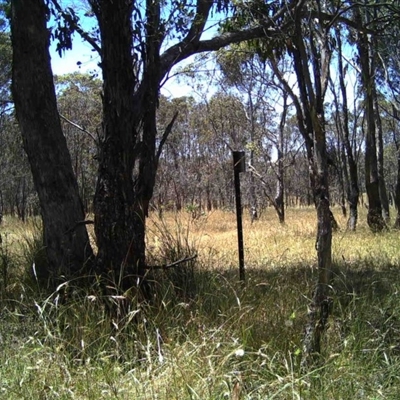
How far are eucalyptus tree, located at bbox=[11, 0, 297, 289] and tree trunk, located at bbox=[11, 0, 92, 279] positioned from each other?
0.01 metres

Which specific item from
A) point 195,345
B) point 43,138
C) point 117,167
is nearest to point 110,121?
point 117,167

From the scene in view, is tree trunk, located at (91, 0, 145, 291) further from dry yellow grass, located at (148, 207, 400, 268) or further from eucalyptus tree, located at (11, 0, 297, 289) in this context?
dry yellow grass, located at (148, 207, 400, 268)

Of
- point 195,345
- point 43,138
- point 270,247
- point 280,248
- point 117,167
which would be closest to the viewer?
point 195,345

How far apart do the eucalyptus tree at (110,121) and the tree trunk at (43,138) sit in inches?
0.4

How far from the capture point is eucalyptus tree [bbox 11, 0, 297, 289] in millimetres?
4367


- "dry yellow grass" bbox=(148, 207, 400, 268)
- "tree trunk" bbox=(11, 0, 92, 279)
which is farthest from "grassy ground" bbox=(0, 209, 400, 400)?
"dry yellow grass" bbox=(148, 207, 400, 268)

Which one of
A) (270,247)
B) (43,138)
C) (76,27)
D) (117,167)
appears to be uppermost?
(76,27)

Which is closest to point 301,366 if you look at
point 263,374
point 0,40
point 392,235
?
point 263,374

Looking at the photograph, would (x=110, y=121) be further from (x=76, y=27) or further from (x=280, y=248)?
(x=280, y=248)

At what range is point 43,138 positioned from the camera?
5.34 m

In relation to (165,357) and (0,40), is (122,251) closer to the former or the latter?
(165,357)

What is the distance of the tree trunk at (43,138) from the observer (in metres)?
5.29

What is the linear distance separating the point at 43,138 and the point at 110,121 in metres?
1.29

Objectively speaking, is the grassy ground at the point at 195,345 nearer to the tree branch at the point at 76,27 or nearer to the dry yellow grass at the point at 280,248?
the dry yellow grass at the point at 280,248
